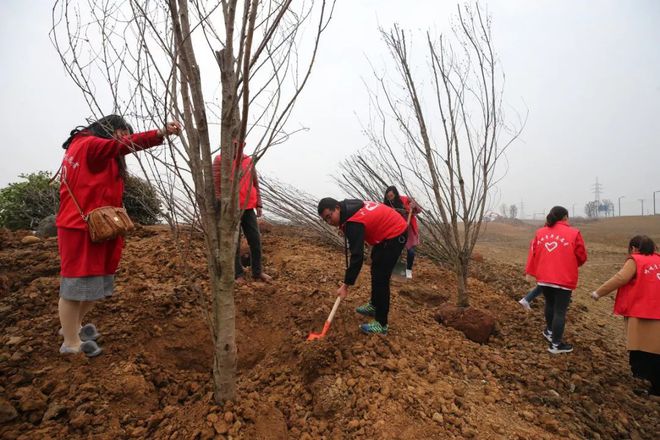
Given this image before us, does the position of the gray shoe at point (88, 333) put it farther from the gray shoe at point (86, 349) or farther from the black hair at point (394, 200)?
the black hair at point (394, 200)

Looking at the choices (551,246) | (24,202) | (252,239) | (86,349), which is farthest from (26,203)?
(551,246)

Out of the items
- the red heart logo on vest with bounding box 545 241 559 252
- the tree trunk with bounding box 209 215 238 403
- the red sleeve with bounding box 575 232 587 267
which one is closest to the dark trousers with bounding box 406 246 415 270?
the red heart logo on vest with bounding box 545 241 559 252

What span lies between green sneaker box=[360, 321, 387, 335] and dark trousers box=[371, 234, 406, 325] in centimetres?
3

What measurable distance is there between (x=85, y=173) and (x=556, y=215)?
A: 11.9 ft

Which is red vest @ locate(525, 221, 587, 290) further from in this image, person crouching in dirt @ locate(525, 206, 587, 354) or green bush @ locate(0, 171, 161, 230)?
green bush @ locate(0, 171, 161, 230)

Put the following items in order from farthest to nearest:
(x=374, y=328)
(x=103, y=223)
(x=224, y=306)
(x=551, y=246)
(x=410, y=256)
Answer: (x=410, y=256) → (x=551, y=246) → (x=374, y=328) → (x=103, y=223) → (x=224, y=306)

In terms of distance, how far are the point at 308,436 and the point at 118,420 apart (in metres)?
0.90

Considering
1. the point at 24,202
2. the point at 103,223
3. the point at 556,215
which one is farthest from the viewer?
the point at 24,202

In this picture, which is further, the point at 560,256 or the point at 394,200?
the point at 394,200

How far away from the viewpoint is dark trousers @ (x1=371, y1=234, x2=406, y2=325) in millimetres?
2693

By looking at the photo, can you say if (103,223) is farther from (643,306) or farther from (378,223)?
(643,306)

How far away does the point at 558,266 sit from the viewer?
9.94 feet

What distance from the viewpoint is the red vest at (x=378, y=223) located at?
2.69 meters

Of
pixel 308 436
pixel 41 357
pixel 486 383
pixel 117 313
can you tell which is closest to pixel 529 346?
pixel 486 383
